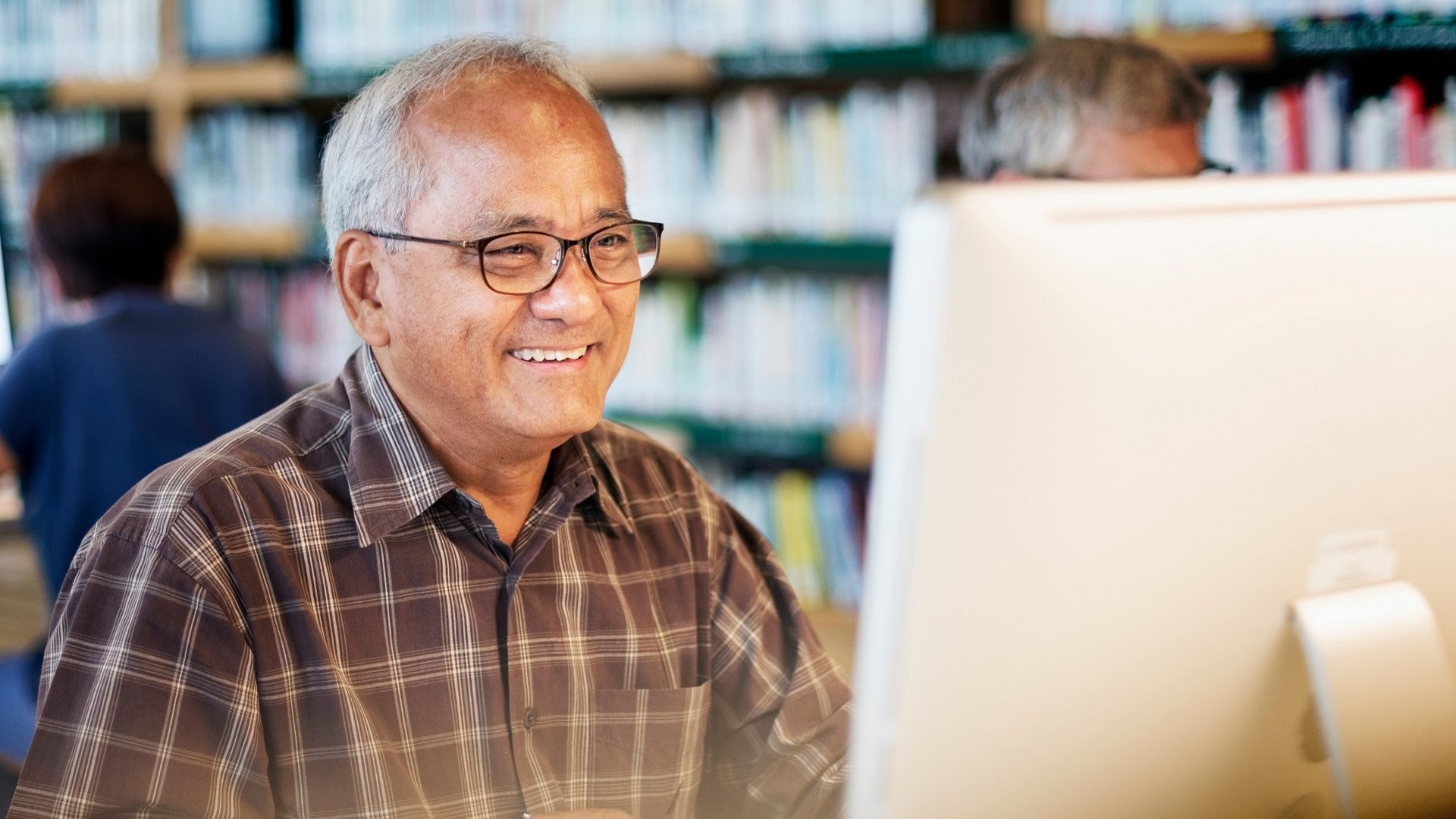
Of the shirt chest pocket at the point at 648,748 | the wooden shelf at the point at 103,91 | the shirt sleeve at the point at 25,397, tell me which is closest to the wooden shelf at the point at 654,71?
the shirt sleeve at the point at 25,397

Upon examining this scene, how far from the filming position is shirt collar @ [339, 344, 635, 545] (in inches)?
46.2

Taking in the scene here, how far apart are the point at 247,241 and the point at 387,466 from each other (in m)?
2.63

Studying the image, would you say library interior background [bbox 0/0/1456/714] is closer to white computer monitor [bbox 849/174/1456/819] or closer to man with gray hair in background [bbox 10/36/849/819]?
man with gray hair in background [bbox 10/36/849/819]

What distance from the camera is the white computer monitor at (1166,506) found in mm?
627

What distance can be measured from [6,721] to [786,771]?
1.35 metres

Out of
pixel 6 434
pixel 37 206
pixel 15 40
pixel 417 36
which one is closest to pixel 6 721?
pixel 6 434

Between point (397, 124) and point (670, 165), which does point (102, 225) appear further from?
point (397, 124)

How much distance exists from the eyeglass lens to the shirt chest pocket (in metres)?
0.38

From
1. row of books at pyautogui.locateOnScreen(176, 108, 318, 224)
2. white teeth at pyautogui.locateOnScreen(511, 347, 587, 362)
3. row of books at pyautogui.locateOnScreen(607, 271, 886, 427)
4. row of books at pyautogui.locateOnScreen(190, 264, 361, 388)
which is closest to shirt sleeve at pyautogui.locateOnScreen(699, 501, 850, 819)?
white teeth at pyautogui.locateOnScreen(511, 347, 587, 362)

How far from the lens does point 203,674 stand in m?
1.05

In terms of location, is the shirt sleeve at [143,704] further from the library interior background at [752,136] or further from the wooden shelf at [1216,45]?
the wooden shelf at [1216,45]

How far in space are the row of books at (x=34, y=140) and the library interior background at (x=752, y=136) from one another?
0.27 ft

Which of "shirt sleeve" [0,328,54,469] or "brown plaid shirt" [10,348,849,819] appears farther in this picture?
"shirt sleeve" [0,328,54,469]

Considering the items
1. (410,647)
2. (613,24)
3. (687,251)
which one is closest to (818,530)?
(687,251)
